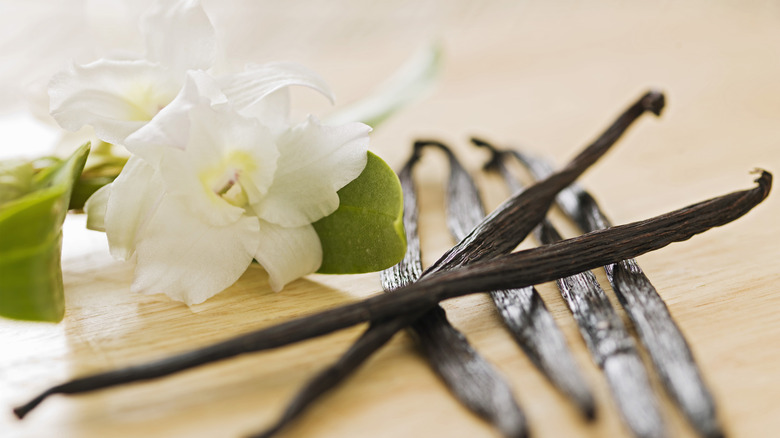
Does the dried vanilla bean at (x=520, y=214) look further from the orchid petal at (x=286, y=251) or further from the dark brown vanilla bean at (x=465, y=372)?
the orchid petal at (x=286, y=251)

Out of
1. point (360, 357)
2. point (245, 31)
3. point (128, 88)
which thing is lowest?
point (360, 357)

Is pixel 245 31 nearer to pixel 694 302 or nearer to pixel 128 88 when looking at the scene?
pixel 128 88

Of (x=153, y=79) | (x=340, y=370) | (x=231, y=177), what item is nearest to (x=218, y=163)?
(x=231, y=177)

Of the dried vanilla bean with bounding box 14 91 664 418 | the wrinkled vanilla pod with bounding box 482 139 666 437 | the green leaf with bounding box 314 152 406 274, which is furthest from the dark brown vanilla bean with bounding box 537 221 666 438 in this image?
the green leaf with bounding box 314 152 406 274

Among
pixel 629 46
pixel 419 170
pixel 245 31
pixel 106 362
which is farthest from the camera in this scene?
pixel 245 31

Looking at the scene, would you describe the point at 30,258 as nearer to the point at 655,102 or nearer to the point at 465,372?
the point at 465,372

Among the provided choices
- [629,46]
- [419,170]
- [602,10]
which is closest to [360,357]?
[419,170]

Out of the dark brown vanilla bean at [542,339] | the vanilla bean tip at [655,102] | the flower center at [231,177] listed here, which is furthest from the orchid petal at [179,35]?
the vanilla bean tip at [655,102]
